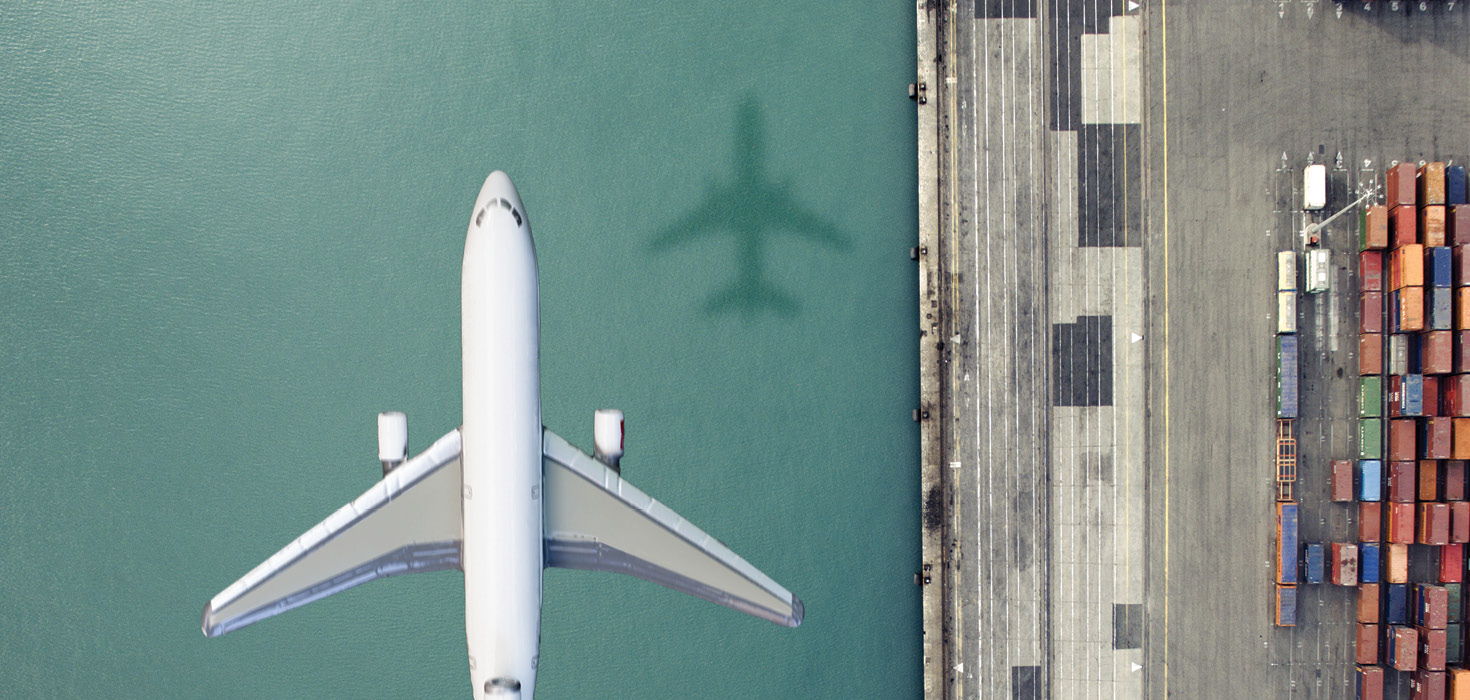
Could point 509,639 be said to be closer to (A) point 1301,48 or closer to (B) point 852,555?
(B) point 852,555

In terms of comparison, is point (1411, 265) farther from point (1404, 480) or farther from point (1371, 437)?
point (1404, 480)

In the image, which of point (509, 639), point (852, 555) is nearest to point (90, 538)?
point (509, 639)

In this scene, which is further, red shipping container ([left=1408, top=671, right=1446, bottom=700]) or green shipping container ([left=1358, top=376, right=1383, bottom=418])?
green shipping container ([left=1358, top=376, right=1383, bottom=418])

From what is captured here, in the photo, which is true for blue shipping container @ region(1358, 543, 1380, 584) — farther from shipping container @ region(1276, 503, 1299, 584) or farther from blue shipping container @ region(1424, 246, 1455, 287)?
blue shipping container @ region(1424, 246, 1455, 287)

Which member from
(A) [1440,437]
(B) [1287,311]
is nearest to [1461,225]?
(B) [1287,311]

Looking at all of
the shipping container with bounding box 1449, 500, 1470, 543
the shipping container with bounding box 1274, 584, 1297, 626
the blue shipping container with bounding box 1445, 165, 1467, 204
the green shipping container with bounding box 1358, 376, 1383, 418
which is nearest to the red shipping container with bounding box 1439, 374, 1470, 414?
the green shipping container with bounding box 1358, 376, 1383, 418

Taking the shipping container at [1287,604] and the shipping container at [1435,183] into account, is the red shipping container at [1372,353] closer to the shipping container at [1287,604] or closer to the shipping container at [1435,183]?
the shipping container at [1435,183]
